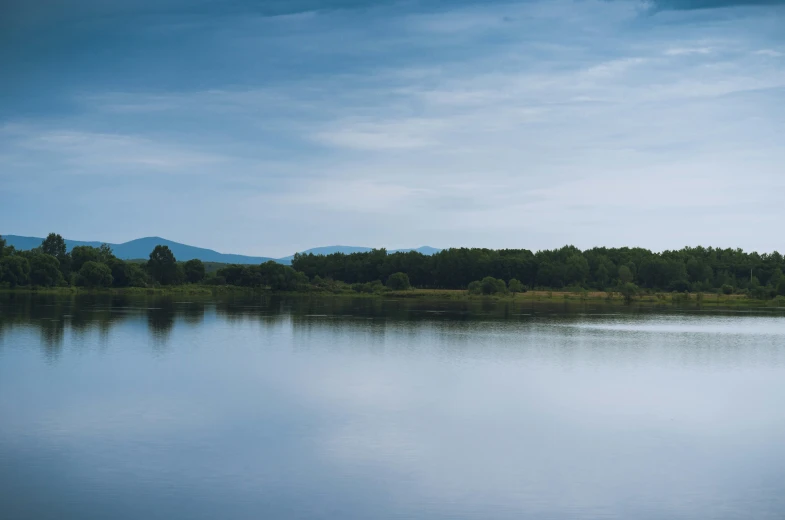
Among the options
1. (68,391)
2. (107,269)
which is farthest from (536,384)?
(107,269)

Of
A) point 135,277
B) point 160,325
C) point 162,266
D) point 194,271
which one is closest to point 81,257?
point 135,277

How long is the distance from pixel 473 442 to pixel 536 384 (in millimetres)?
8934

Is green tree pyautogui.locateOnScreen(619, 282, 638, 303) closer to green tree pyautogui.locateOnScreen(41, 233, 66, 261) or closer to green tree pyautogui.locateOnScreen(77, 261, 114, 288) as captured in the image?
green tree pyautogui.locateOnScreen(77, 261, 114, 288)

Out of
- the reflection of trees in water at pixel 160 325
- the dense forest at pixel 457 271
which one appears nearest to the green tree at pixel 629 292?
the dense forest at pixel 457 271

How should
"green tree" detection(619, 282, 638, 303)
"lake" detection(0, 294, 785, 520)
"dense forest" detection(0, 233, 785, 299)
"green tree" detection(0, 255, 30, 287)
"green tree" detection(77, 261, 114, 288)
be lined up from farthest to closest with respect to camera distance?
"green tree" detection(619, 282, 638, 303) → "dense forest" detection(0, 233, 785, 299) → "green tree" detection(77, 261, 114, 288) → "green tree" detection(0, 255, 30, 287) → "lake" detection(0, 294, 785, 520)

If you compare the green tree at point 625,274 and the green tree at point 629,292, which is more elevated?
the green tree at point 625,274

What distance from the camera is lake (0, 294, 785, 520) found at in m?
12.8

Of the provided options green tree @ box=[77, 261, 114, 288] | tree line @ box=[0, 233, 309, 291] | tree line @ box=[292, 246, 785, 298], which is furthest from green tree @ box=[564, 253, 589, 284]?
green tree @ box=[77, 261, 114, 288]

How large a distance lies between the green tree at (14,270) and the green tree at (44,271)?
3.77 feet

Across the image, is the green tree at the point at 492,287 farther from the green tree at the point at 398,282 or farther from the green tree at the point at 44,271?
the green tree at the point at 44,271

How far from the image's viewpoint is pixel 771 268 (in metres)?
133

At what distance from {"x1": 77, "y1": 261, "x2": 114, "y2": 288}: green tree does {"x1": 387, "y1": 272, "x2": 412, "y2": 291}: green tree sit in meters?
43.0

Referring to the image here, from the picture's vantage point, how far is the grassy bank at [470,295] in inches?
3866

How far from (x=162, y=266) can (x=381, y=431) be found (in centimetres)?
10003
